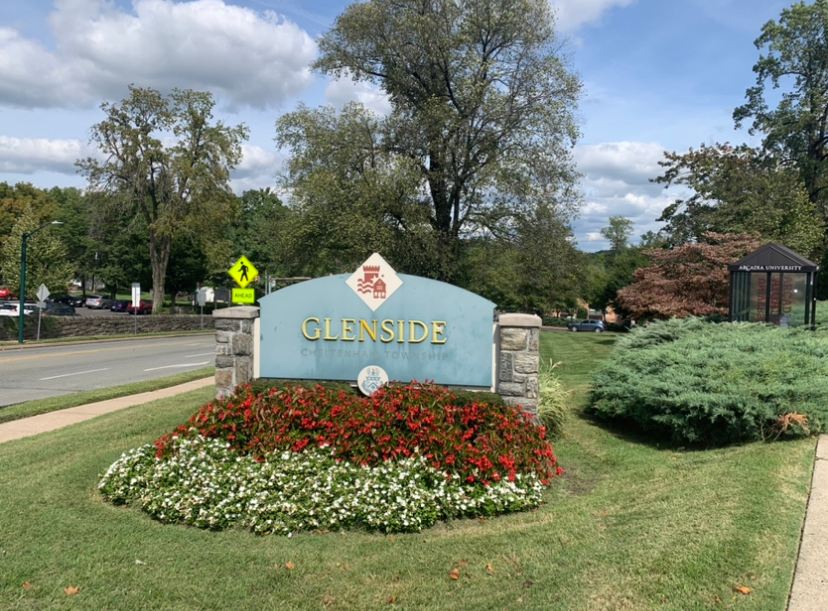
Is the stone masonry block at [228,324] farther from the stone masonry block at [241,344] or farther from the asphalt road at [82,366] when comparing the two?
the asphalt road at [82,366]

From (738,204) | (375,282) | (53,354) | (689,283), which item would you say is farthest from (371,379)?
(738,204)

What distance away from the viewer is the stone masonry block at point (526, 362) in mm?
6898

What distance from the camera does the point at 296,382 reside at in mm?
7086

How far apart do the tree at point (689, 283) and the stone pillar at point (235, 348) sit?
1536 centimetres

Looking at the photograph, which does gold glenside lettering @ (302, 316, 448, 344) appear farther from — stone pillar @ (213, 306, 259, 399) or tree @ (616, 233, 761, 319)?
tree @ (616, 233, 761, 319)

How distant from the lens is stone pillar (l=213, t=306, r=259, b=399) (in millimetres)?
7398

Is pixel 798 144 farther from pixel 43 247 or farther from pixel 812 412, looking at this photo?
pixel 43 247

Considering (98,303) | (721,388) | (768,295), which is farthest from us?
(98,303)

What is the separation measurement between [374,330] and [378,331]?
5 centimetres

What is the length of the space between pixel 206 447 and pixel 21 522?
1.56m

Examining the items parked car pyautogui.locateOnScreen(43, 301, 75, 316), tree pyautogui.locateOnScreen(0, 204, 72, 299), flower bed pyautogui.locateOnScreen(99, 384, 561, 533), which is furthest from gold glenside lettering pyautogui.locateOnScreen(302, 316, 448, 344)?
tree pyautogui.locateOnScreen(0, 204, 72, 299)

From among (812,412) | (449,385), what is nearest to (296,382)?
(449,385)

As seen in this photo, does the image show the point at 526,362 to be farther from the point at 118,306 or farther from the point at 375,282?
the point at 118,306

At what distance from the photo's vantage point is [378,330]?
7.18 meters
